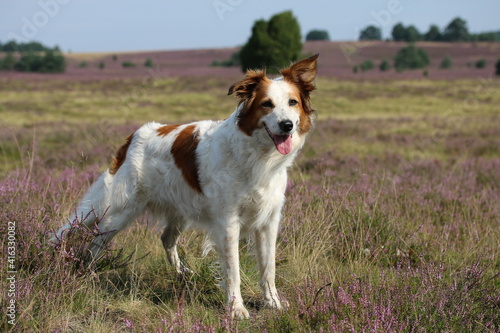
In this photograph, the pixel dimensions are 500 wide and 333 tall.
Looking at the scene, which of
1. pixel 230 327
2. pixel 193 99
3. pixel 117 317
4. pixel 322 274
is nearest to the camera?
pixel 230 327

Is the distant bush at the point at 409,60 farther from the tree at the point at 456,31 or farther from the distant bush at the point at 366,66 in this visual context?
the tree at the point at 456,31

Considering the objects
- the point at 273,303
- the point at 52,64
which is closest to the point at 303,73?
the point at 273,303

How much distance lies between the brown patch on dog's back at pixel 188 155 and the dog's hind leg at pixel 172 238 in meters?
0.64

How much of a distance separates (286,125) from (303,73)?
555 mm

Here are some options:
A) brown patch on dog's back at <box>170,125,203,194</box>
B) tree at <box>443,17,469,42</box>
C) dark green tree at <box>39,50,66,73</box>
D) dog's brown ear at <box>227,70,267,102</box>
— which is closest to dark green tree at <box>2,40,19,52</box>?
dark green tree at <box>39,50,66,73</box>

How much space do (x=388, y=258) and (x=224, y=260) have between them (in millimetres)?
1530

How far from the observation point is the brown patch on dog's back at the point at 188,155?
377 centimetres

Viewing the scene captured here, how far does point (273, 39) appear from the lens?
132 feet

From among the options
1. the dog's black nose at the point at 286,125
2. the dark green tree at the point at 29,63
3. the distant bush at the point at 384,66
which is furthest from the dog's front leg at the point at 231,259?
the distant bush at the point at 384,66

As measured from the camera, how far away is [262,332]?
293 cm

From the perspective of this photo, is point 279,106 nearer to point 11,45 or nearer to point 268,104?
point 268,104

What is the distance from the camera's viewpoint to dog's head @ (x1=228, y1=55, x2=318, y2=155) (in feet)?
10.7

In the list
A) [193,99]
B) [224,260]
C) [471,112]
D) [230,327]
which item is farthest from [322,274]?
[193,99]

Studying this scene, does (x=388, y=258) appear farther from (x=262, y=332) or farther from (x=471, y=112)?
(x=471, y=112)
